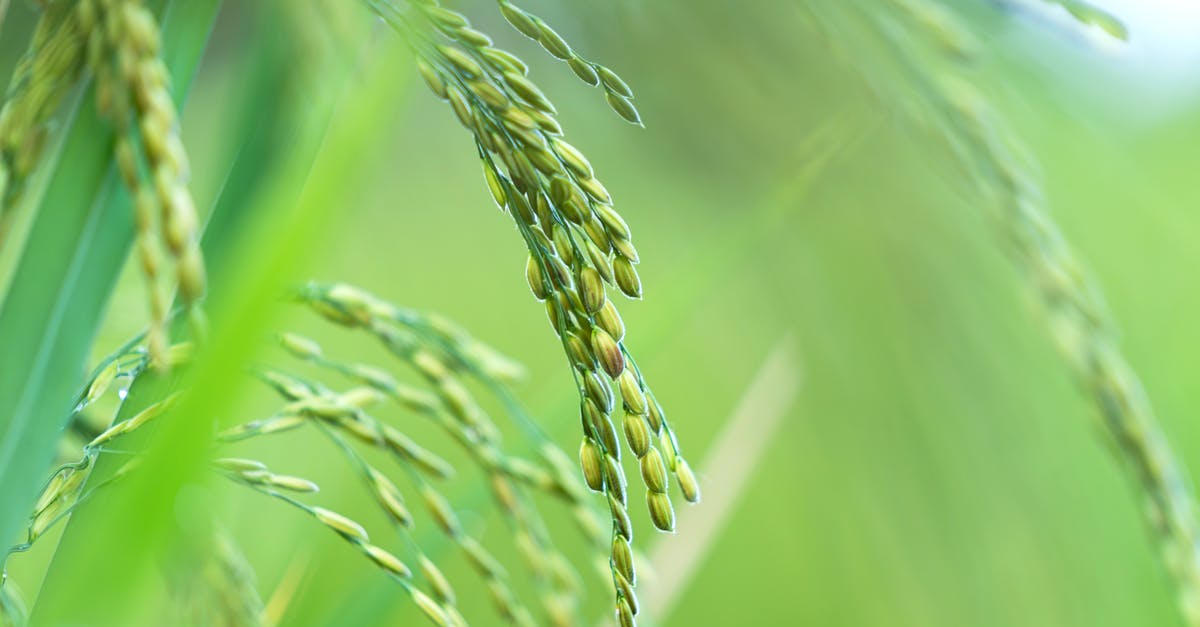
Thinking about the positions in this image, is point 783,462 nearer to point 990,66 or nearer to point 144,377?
point 990,66

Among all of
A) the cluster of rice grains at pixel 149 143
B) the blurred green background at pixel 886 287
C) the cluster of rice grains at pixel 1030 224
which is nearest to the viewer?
the cluster of rice grains at pixel 149 143

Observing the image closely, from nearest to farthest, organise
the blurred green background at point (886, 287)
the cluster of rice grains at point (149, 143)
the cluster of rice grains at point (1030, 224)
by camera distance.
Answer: the cluster of rice grains at point (149, 143), the cluster of rice grains at point (1030, 224), the blurred green background at point (886, 287)

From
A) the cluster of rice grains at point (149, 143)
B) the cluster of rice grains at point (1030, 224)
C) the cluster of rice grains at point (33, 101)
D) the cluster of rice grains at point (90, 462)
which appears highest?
the cluster of rice grains at point (1030, 224)

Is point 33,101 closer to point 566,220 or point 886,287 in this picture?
point 566,220

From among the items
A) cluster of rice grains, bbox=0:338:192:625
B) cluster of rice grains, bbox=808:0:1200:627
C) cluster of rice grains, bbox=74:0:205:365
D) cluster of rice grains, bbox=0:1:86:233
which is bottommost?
cluster of rice grains, bbox=0:338:192:625

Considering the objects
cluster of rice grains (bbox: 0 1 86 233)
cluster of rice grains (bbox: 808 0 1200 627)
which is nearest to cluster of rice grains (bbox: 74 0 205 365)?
cluster of rice grains (bbox: 0 1 86 233)

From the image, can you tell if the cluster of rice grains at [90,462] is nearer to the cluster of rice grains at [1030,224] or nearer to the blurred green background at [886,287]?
the blurred green background at [886,287]

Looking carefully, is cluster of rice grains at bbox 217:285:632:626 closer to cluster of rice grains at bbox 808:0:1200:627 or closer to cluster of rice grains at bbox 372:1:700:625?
cluster of rice grains at bbox 372:1:700:625

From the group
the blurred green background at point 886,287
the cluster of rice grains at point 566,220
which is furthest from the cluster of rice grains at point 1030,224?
the cluster of rice grains at point 566,220
